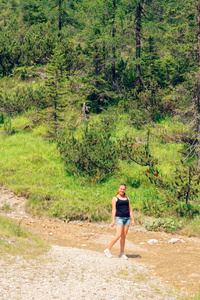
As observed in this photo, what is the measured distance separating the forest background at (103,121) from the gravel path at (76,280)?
6.13 metres

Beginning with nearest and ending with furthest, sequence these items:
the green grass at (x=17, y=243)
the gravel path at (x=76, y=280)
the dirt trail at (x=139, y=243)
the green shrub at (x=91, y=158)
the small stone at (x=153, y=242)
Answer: the gravel path at (x=76, y=280) < the dirt trail at (x=139, y=243) < the green grass at (x=17, y=243) < the small stone at (x=153, y=242) < the green shrub at (x=91, y=158)

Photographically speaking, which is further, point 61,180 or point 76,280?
point 61,180

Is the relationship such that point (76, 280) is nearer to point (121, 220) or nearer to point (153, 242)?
point (121, 220)

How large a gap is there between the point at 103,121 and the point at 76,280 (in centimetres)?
1567

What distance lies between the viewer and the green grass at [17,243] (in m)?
7.30

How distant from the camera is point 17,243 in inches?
313

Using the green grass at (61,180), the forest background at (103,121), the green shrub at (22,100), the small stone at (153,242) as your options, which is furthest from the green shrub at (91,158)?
A: the green shrub at (22,100)

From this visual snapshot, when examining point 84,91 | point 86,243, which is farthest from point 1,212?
point 84,91

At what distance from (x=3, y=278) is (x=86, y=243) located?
5350 millimetres

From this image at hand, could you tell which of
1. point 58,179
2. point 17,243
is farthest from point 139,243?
point 58,179

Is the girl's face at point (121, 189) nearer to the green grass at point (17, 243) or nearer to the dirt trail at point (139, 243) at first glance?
the dirt trail at point (139, 243)

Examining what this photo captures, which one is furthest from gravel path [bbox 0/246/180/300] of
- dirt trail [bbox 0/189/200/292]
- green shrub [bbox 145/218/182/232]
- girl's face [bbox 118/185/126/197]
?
green shrub [bbox 145/218/182/232]

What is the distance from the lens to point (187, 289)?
593 centimetres

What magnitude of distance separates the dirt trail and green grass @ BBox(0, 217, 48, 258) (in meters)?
1.41
